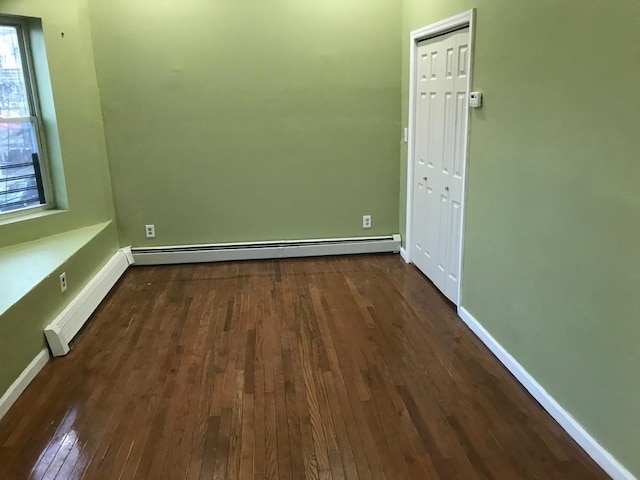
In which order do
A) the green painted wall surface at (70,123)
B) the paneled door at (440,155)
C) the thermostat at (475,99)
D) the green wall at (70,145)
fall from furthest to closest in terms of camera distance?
the green painted wall surface at (70,123) < the green wall at (70,145) < the paneled door at (440,155) < the thermostat at (475,99)

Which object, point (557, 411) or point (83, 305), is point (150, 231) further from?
point (557, 411)

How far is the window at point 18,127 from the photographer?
3877 mm

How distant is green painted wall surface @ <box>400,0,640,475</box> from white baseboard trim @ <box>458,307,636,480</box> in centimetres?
4

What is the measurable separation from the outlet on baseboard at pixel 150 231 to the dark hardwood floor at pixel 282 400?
35.2 inches

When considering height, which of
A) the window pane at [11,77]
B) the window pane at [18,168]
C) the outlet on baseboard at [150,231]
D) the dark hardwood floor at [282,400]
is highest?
the window pane at [11,77]

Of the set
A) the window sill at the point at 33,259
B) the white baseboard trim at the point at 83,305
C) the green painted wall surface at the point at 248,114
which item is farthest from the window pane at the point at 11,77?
the white baseboard trim at the point at 83,305

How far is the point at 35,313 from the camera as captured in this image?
10.2ft

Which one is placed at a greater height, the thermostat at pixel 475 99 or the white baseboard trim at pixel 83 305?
the thermostat at pixel 475 99

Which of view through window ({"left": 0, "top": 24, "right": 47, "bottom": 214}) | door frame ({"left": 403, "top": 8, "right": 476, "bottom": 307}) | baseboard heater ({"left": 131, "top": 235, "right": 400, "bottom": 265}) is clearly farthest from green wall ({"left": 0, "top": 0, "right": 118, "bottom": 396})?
door frame ({"left": 403, "top": 8, "right": 476, "bottom": 307})

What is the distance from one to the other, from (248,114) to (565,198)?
309cm

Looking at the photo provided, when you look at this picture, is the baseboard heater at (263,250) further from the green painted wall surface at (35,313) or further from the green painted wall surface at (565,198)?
the green painted wall surface at (565,198)

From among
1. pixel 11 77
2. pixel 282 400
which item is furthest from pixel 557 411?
pixel 11 77

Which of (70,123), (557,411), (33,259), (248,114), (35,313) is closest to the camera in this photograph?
(557,411)

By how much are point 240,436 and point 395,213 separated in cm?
310
